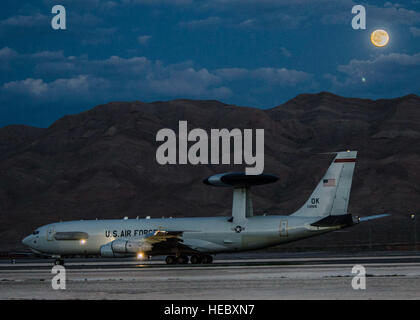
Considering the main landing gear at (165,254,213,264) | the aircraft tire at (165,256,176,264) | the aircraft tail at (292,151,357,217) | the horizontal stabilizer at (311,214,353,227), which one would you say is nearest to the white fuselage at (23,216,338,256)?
the horizontal stabilizer at (311,214,353,227)

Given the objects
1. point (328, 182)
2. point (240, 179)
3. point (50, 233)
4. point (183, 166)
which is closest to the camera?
point (328, 182)

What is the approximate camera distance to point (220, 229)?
46094mm

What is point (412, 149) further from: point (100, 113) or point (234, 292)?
point (234, 292)

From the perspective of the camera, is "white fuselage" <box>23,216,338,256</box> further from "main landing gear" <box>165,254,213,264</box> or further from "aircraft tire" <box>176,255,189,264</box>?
"aircraft tire" <box>176,255,189,264</box>

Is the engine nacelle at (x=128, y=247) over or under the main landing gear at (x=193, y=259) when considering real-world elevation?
over

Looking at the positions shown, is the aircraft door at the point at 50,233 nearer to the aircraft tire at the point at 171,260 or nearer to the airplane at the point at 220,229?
the airplane at the point at 220,229

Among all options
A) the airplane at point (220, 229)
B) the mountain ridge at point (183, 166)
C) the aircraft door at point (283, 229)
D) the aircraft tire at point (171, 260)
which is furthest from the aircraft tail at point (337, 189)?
the mountain ridge at point (183, 166)

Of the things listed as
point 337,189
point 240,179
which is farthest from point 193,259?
point 337,189

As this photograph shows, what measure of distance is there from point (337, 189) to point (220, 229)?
8.44 metres

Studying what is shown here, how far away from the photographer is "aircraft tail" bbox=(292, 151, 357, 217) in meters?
43.2

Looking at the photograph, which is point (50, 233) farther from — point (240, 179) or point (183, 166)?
point (183, 166)

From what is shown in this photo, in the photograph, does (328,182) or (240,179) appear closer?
(328,182)

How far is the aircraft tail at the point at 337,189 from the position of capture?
43.2m
